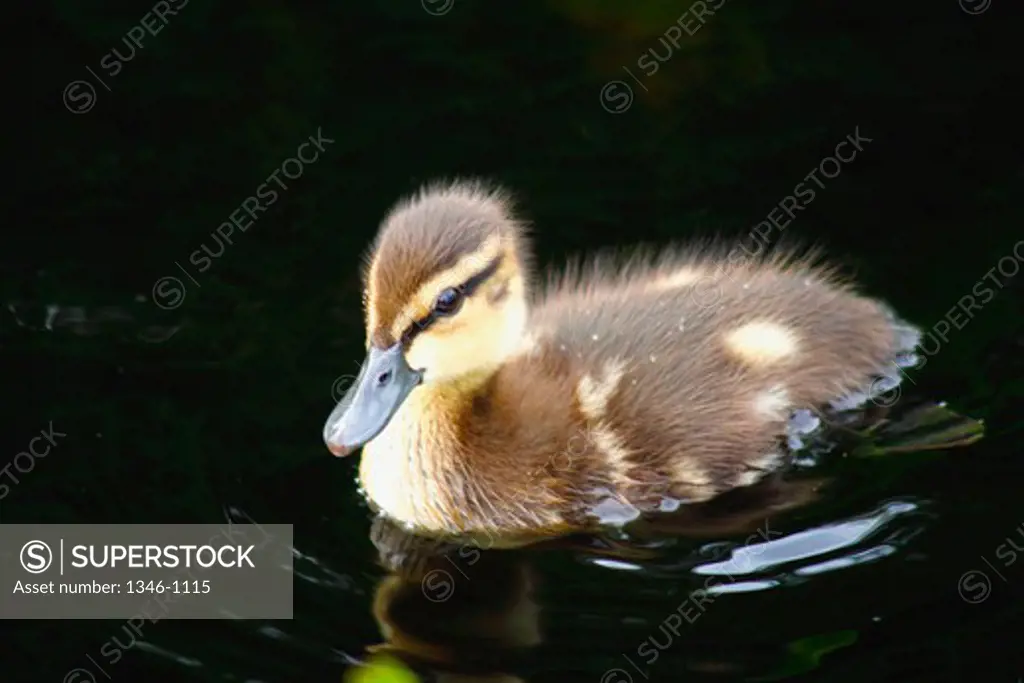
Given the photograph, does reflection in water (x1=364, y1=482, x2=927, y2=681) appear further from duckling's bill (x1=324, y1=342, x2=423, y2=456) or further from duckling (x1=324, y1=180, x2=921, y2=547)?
duckling's bill (x1=324, y1=342, x2=423, y2=456)

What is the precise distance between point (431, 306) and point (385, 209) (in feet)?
6.24

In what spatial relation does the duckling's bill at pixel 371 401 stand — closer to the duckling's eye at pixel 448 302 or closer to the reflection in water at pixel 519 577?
the duckling's eye at pixel 448 302

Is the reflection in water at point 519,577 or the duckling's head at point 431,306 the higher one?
the duckling's head at point 431,306

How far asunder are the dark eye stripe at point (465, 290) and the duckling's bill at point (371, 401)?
0.04 m

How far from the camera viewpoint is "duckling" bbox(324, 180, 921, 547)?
5395 mm

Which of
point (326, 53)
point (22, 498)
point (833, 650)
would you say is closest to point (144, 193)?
point (326, 53)

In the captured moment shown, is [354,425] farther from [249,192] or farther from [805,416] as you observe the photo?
[249,192]

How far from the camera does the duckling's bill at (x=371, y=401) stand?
5.32 m

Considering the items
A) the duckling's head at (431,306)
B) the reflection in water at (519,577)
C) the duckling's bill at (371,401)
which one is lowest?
the reflection in water at (519,577)

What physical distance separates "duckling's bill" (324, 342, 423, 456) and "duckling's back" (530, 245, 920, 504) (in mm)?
580

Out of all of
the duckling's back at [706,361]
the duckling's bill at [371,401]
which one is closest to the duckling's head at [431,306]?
the duckling's bill at [371,401]

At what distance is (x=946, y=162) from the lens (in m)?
7.37

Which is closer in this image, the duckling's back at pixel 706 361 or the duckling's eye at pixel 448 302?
the duckling's eye at pixel 448 302

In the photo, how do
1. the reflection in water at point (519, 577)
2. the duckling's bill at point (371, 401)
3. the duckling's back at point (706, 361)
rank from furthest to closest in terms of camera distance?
the duckling's back at point (706, 361), the duckling's bill at point (371, 401), the reflection in water at point (519, 577)
